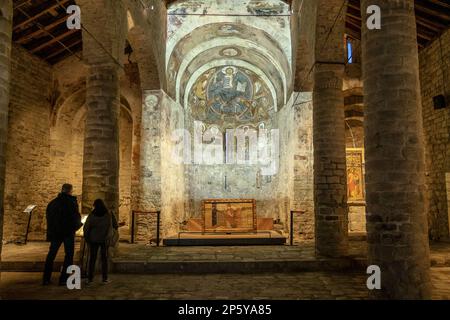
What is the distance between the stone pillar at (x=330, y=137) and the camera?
26.1ft

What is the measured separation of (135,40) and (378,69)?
761 cm

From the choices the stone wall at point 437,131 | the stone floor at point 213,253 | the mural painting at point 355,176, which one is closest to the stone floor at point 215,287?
the stone floor at point 213,253

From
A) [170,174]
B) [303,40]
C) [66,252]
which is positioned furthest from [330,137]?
[170,174]

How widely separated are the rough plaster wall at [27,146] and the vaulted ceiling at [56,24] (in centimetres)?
52

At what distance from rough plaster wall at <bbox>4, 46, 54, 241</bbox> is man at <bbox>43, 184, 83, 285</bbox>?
5.93 meters

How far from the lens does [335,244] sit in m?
7.86

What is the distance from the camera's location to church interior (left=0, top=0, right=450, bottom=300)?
4.93m

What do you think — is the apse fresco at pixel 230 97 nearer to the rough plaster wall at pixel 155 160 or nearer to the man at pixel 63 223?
the rough plaster wall at pixel 155 160

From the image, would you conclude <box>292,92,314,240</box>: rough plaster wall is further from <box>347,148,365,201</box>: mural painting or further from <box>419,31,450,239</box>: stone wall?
<box>419,31,450,239</box>: stone wall

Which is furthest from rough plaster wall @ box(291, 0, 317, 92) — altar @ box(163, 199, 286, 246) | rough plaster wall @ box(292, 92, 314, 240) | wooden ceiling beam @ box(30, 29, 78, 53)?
wooden ceiling beam @ box(30, 29, 78, 53)

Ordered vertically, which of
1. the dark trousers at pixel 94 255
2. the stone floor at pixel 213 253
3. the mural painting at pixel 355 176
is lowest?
the stone floor at pixel 213 253

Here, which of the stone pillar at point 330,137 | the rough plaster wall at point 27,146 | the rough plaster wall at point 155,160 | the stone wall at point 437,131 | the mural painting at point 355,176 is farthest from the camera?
the mural painting at point 355,176

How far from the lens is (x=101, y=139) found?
7.53m
